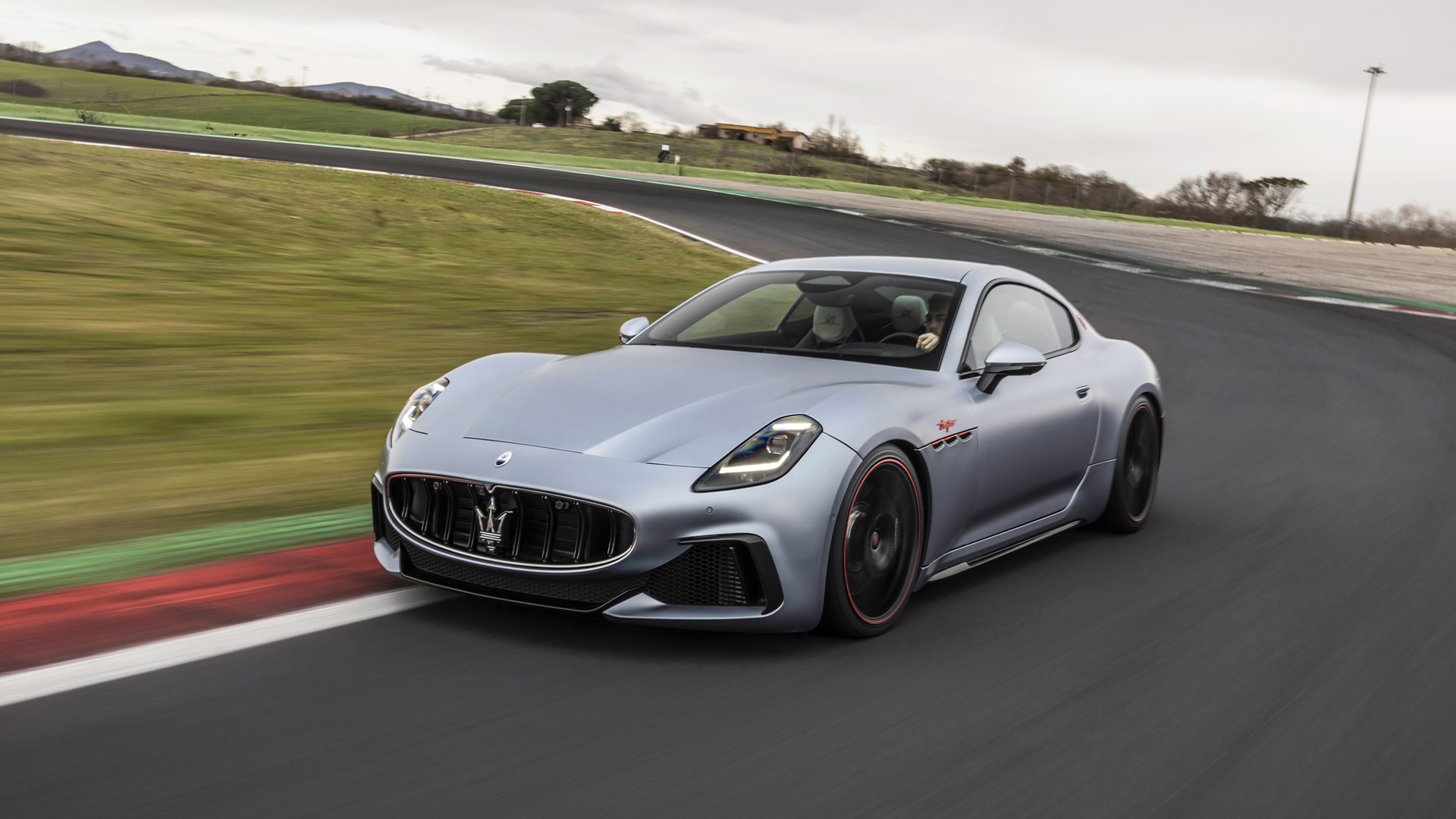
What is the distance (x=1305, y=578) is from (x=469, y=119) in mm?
70512

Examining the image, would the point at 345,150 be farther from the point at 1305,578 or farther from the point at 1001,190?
the point at 1305,578

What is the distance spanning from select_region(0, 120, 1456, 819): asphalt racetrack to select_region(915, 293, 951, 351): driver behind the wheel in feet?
3.01

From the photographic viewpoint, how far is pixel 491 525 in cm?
391

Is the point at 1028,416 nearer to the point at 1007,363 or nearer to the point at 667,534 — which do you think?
the point at 1007,363

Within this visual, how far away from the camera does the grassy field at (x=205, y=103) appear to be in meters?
61.3

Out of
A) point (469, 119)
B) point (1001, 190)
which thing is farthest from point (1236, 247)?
point (469, 119)

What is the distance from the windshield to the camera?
4957 mm

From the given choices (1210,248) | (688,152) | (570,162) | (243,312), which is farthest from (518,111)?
(243,312)

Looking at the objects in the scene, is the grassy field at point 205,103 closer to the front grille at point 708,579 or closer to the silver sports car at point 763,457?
the silver sports car at point 763,457

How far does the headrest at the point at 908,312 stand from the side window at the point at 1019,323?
0.21m

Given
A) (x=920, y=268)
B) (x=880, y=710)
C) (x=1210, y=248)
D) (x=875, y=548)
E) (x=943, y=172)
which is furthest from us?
(x=943, y=172)

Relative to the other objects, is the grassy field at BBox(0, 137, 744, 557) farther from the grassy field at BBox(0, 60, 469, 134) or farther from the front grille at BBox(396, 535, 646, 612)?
the grassy field at BBox(0, 60, 469, 134)

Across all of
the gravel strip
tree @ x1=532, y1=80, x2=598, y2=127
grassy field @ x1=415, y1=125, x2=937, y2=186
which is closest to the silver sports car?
the gravel strip

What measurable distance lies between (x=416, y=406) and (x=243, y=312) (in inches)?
271
